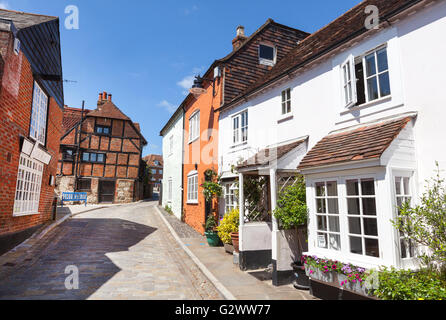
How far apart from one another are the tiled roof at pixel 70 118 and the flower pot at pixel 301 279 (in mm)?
29435

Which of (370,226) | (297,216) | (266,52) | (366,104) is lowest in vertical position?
(370,226)

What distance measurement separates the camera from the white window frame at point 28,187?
8211 millimetres

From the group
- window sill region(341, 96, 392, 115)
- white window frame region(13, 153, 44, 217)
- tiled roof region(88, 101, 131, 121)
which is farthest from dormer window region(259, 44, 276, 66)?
tiled roof region(88, 101, 131, 121)

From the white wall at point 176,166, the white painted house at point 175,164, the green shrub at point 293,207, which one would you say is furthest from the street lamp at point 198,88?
the green shrub at point 293,207

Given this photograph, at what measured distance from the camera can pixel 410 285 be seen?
382 centimetres

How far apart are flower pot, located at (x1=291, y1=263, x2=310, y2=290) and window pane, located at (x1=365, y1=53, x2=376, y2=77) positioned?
14.5ft

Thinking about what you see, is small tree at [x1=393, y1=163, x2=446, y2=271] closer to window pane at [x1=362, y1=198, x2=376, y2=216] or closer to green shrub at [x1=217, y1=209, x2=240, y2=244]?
window pane at [x1=362, y1=198, x2=376, y2=216]

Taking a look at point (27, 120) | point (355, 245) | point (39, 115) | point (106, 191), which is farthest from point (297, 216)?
point (106, 191)

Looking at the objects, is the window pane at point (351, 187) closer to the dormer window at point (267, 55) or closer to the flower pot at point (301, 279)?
the flower pot at point (301, 279)

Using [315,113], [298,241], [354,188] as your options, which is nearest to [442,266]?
[354,188]

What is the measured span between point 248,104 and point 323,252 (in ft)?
19.9

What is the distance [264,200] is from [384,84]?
445cm

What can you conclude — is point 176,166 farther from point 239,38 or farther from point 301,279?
point 301,279

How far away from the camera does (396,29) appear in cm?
530
